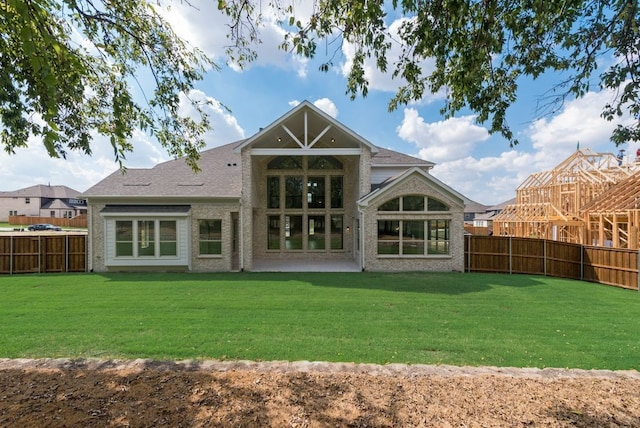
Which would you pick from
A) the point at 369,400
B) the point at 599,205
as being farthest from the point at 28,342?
the point at 599,205

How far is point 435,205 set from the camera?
13.8m

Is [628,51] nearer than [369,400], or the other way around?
[369,400]

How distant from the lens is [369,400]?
385 cm

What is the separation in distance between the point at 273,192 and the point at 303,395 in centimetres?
1500

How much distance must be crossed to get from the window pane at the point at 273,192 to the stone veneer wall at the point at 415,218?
6.53 m

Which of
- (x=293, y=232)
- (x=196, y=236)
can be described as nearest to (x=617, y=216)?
(x=293, y=232)

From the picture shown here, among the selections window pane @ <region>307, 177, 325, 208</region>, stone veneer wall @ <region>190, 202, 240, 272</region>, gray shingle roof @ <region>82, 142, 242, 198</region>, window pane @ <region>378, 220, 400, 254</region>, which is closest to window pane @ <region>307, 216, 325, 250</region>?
window pane @ <region>307, 177, 325, 208</region>

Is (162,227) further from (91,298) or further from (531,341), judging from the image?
(531,341)

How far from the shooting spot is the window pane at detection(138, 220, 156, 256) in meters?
13.2

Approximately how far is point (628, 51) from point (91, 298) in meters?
13.4

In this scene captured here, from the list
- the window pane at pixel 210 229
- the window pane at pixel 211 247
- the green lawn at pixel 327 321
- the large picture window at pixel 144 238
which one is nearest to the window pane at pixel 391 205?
the green lawn at pixel 327 321

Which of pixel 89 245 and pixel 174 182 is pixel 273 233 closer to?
pixel 174 182

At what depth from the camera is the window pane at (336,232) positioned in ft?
59.3

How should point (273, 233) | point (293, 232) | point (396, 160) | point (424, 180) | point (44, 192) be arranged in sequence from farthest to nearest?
1. point (44, 192)
2. point (396, 160)
3. point (293, 232)
4. point (273, 233)
5. point (424, 180)
